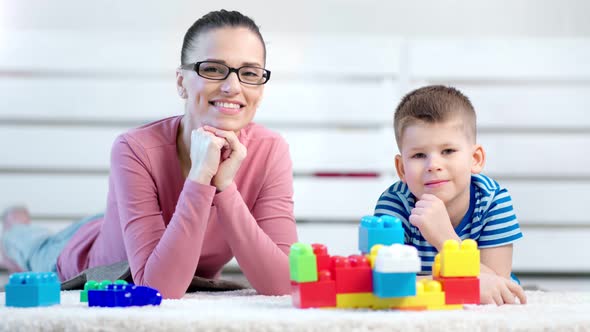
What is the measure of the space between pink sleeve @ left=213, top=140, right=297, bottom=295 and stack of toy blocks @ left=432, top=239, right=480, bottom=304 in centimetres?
40

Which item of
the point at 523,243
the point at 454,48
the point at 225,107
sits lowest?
the point at 523,243

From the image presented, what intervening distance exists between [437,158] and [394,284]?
40 cm

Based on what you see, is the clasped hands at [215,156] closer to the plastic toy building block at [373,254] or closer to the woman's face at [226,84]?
the woman's face at [226,84]

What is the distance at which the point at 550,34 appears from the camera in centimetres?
298

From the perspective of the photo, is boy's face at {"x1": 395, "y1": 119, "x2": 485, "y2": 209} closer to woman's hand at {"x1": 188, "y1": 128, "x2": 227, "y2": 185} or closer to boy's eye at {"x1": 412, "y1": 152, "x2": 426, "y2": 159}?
boy's eye at {"x1": 412, "y1": 152, "x2": 426, "y2": 159}

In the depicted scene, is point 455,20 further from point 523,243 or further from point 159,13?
point 159,13

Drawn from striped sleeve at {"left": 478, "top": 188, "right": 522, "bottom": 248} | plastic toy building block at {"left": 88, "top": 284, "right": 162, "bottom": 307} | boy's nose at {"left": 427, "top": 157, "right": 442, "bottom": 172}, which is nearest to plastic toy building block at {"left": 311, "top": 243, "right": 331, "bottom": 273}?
plastic toy building block at {"left": 88, "top": 284, "right": 162, "bottom": 307}

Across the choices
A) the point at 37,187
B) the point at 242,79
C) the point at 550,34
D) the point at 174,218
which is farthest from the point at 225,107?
the point at 550,34

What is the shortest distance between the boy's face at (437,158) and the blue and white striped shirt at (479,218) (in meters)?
0.07

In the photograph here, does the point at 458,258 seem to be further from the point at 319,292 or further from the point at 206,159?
the point at 206,159

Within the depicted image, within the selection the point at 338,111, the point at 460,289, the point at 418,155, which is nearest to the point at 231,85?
the point at 418,155

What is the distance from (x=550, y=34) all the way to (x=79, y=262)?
2.03m

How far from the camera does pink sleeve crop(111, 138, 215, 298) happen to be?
1.31 meters

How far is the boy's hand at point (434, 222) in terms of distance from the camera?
1276 millimetres
